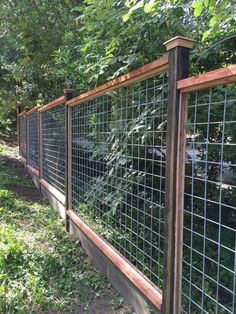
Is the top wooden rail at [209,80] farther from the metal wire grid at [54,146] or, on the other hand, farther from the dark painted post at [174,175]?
the metal wire grid at [54,146]

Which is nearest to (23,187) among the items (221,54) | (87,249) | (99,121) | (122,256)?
(87,249)

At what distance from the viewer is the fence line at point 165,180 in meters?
1.96

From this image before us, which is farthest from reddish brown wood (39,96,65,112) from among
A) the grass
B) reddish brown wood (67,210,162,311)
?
reddish brown wood (67,210,162,311)

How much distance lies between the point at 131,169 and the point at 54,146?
3.24 meters

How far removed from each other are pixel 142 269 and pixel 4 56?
797 centimetres

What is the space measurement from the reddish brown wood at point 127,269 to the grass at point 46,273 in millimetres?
283

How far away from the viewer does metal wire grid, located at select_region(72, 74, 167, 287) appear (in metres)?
2.55

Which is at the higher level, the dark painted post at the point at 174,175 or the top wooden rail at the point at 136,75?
the top wooden rail at the point at 136,75

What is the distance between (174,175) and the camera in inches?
77.4

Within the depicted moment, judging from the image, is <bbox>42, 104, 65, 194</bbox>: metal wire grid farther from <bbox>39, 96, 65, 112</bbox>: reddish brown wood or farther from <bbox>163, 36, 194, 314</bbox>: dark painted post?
<bbox>163, 36, 194, 314</bbox>: dark painted post

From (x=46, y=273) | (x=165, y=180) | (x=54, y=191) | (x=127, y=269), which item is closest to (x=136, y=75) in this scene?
(x=165, y=180)

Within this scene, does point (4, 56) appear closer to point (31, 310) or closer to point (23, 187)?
point (23, 187)

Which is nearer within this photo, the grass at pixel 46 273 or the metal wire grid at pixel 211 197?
the metal wire grid at pixel 211 197

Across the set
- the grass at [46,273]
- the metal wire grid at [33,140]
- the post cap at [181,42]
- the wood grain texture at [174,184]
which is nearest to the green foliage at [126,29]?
the post cap at [181,42]
